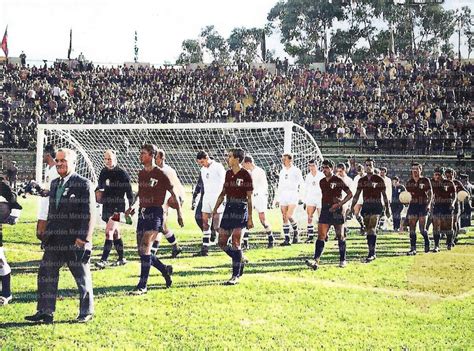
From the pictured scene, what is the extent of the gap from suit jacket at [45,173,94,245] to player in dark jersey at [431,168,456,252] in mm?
6465

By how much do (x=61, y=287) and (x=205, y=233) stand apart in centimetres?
313

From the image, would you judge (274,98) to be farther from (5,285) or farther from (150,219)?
(5,285)

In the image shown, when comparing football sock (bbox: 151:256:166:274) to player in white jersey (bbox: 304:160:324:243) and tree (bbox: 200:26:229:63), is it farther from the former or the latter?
tree (bbox: 200:26:229:63)

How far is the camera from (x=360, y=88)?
21406mm

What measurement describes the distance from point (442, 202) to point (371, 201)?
1.78 m

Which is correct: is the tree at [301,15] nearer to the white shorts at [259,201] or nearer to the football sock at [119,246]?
the white shorts at [259,201]

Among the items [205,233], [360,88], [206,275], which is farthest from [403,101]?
[206,275]

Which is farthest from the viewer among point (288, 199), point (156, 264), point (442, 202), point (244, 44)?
point (244, 44)

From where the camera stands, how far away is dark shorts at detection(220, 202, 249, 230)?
7.05 m

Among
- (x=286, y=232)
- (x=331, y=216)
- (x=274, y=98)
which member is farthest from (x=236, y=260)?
(x=274, y=98)

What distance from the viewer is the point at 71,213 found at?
5184mm

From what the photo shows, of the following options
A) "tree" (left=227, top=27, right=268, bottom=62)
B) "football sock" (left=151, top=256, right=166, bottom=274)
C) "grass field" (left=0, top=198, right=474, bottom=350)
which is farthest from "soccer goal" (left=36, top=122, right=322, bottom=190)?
"football sock" (left=151, top=256, right=166, bottom=274)

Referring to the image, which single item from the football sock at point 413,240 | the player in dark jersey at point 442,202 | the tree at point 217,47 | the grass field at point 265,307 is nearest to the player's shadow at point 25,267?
the grass field at point 265,307

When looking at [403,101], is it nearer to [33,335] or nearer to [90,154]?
[90,154]
